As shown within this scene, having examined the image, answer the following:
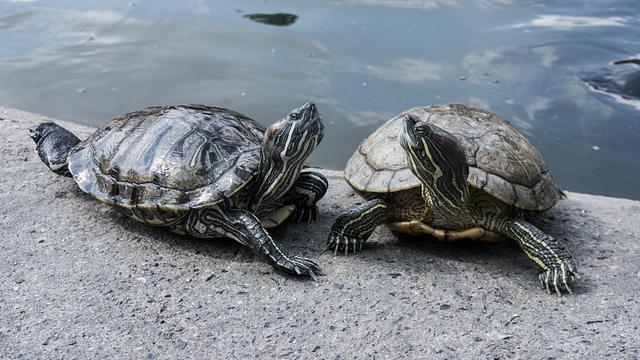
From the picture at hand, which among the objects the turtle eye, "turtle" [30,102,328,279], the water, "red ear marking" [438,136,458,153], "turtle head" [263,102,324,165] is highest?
the turtle eye

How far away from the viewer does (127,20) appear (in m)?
10.6

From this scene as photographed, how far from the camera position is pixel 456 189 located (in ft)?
13.8

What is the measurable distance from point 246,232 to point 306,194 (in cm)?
76

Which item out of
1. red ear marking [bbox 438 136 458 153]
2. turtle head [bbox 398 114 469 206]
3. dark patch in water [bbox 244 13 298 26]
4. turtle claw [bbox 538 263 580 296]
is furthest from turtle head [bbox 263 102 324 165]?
dark patch in water [bbox 244 13 298 26]

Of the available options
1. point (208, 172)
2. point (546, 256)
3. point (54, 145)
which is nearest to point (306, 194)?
point (208, 172)

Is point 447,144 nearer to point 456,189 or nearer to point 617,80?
point 456,189

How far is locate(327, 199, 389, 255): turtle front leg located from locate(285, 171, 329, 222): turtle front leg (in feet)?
1.56

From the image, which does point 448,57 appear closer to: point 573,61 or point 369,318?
point 573,61

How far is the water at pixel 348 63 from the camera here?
24.9ft

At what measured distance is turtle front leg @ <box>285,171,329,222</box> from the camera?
4.96 metres

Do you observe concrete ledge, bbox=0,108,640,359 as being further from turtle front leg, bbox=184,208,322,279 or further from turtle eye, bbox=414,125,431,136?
turtle eye, bbox=414,125,431,136

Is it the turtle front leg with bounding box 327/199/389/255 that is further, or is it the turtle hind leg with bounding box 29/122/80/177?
the turtle hind leg with bounding box 29/122/80/177

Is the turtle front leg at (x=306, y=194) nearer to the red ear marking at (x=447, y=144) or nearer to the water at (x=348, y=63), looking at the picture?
the red ear marking at (x=447, y=144)

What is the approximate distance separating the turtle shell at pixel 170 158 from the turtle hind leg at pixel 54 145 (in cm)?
28
